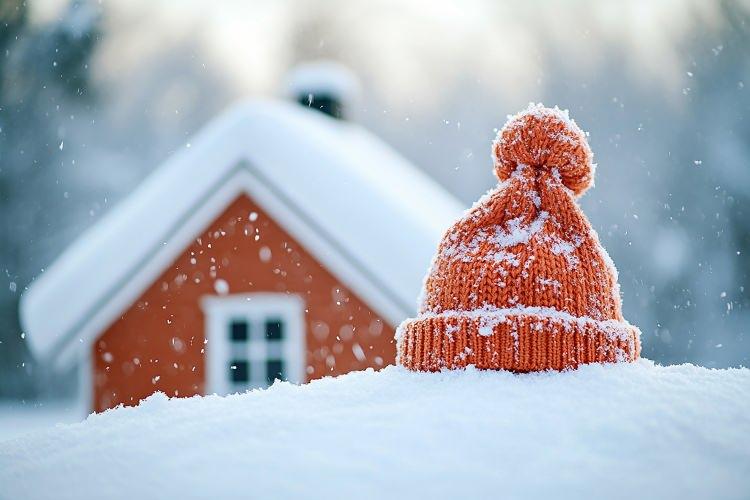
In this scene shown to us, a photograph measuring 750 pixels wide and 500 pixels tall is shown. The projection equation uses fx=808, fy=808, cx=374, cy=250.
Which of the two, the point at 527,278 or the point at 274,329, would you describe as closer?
the point at 527,278

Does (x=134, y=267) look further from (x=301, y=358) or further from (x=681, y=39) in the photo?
(x=681, y=39)

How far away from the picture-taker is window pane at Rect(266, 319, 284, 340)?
618cm

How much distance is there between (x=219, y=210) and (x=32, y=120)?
1081cm

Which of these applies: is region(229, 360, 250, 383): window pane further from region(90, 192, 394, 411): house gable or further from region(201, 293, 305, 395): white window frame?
region(90, 192, 394, 411): house gable

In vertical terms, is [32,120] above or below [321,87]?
above

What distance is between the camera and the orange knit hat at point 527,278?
1591 mm

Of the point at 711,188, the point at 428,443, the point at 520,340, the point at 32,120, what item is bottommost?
the point at 428,443

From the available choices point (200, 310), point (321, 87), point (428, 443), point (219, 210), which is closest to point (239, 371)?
point (200, 310)

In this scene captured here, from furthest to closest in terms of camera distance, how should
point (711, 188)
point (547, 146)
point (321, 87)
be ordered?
point (711, 188)
point (321, 87)
point (547, 146)

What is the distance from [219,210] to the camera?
614 cm

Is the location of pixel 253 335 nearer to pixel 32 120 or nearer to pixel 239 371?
pixel 239 371

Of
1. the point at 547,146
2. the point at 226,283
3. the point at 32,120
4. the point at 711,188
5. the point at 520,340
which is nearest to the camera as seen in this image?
the point at 520,340

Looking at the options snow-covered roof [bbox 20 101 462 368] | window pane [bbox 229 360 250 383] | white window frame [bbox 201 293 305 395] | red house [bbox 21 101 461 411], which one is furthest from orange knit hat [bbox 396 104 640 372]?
window pane [bbox 229 360 250 383]

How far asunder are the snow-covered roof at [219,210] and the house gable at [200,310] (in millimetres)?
99
